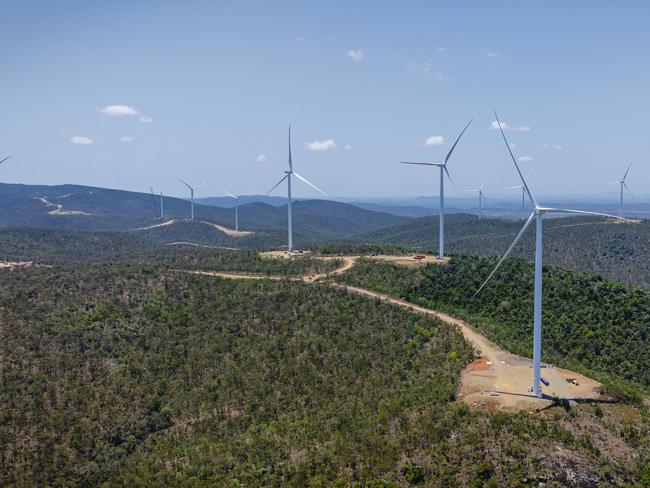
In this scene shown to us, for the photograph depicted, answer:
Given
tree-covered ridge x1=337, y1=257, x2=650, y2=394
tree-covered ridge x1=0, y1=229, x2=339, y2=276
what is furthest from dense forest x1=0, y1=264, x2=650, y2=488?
tree-covered ridge x1=0, y1=229, x2=339, y2=276

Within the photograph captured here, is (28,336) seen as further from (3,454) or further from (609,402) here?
(609,402)

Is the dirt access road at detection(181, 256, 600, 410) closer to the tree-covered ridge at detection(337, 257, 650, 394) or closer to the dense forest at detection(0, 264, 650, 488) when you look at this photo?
the dense forest at detection(0, 264, 650, 488)

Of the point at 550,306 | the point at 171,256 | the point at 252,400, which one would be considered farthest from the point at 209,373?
the point at 171,256

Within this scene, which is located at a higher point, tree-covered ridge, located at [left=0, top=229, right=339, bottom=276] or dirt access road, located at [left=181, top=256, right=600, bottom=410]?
tree-covered ridge, located at [left=0, top=229, right=339, bottom=276]

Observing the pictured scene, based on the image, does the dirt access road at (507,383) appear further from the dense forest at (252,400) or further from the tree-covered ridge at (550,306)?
the tree-covered ridge at (550,306)

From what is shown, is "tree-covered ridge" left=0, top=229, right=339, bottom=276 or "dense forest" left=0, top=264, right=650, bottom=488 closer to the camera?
"dense forest" left=0, top=264, right=650, bottom=488

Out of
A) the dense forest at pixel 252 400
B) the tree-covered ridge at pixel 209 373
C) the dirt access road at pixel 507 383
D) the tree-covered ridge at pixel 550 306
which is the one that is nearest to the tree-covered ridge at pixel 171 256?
the dense forest at pixel 252 400

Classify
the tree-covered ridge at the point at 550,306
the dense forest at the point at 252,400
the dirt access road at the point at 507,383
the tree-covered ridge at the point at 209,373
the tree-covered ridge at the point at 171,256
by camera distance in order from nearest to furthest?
the dense forest at the point at 252,400 < the dirt access road at the point at 507,383 < the tree-covered ridge at the point at 209,373 < the tree-covered ridge at the point at 550,306 < the tree-covered ridge at the point at 171,256

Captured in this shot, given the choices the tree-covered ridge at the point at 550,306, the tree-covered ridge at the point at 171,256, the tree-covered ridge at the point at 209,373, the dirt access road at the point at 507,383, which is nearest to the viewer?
the dirt access road at the point at 507,383
